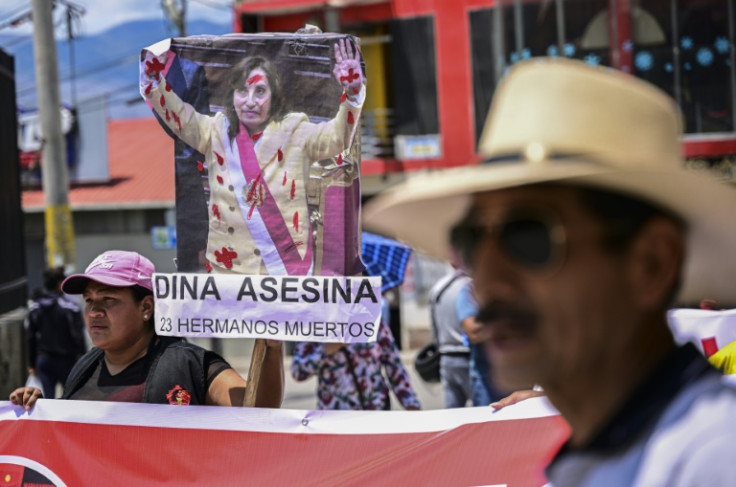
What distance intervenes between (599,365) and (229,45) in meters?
2.57

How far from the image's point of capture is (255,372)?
381 cm

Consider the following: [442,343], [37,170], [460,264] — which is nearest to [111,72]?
[37,170]

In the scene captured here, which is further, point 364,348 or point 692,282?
point 364,348

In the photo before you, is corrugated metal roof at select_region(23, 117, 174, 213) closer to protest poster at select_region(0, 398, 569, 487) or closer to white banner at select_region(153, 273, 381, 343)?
protest poster at select_region(0, 398, 569, 487)

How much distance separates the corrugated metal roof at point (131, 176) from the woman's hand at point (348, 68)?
63.4 ft

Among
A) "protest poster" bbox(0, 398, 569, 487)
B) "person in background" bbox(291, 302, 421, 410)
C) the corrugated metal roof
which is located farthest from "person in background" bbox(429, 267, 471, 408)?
the corrugated metal roof

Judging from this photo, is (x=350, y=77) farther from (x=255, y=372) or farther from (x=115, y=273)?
(x=115, y=273)

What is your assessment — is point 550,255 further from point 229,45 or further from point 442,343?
point 442,343

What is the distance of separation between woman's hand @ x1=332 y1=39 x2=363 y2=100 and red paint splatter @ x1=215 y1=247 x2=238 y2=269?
0.73 meters

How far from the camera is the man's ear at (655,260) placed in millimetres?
1578

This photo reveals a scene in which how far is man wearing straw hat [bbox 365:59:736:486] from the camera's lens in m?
1.54

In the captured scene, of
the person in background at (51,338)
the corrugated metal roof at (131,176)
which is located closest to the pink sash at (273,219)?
the person in background at (51,338)

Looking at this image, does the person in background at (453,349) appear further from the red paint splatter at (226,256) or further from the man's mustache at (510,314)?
the man's mustache at (510,314)

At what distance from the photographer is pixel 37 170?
1041 inches
